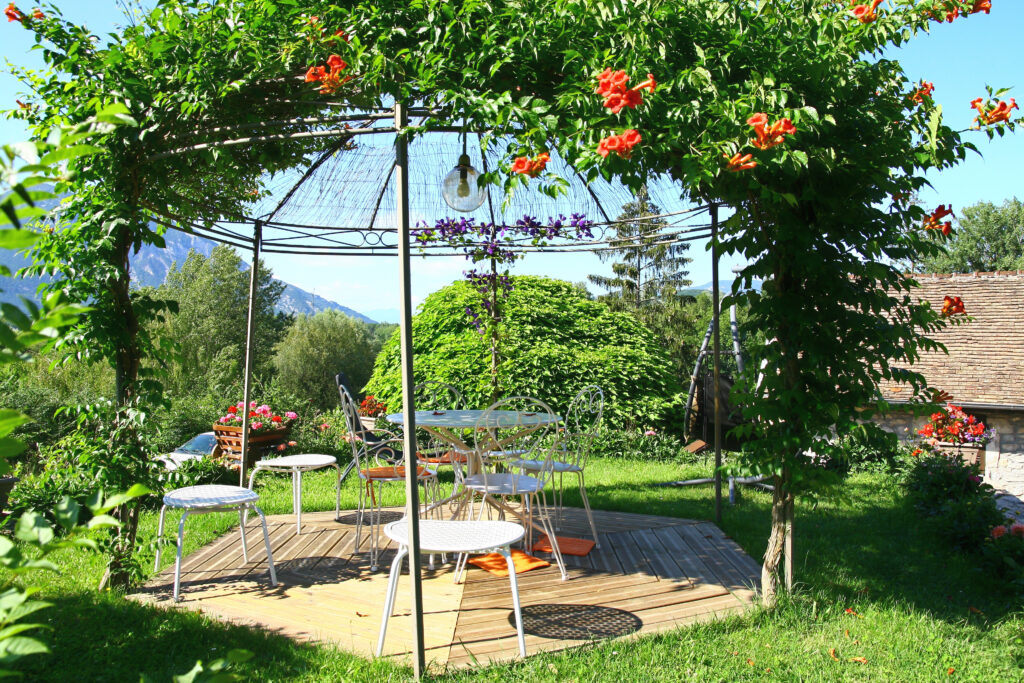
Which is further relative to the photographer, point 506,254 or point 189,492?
point 506,254

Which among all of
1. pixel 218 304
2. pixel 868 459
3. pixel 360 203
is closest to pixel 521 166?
pixel 360 203

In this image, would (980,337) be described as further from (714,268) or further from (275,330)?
(275,330)

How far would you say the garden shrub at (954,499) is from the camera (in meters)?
4.59

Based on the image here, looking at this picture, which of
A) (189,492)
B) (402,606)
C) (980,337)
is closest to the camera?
(402,606)

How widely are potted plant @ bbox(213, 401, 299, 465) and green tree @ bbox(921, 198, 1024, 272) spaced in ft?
77.7

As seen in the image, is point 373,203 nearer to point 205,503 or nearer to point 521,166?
point 205,503

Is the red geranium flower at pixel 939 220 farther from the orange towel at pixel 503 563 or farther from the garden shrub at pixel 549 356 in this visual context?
the garden shrub at pixel 549 356

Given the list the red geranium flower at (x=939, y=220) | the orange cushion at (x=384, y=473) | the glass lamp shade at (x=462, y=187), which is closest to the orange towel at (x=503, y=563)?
the orange cushion at (x=384, y=473)

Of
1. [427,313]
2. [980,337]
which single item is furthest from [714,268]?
[980,337]

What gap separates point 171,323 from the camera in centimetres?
2228

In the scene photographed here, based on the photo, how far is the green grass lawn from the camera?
2.61 metres

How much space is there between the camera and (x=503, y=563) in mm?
4043

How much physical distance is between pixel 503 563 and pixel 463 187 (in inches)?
90.5

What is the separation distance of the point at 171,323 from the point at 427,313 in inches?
595
